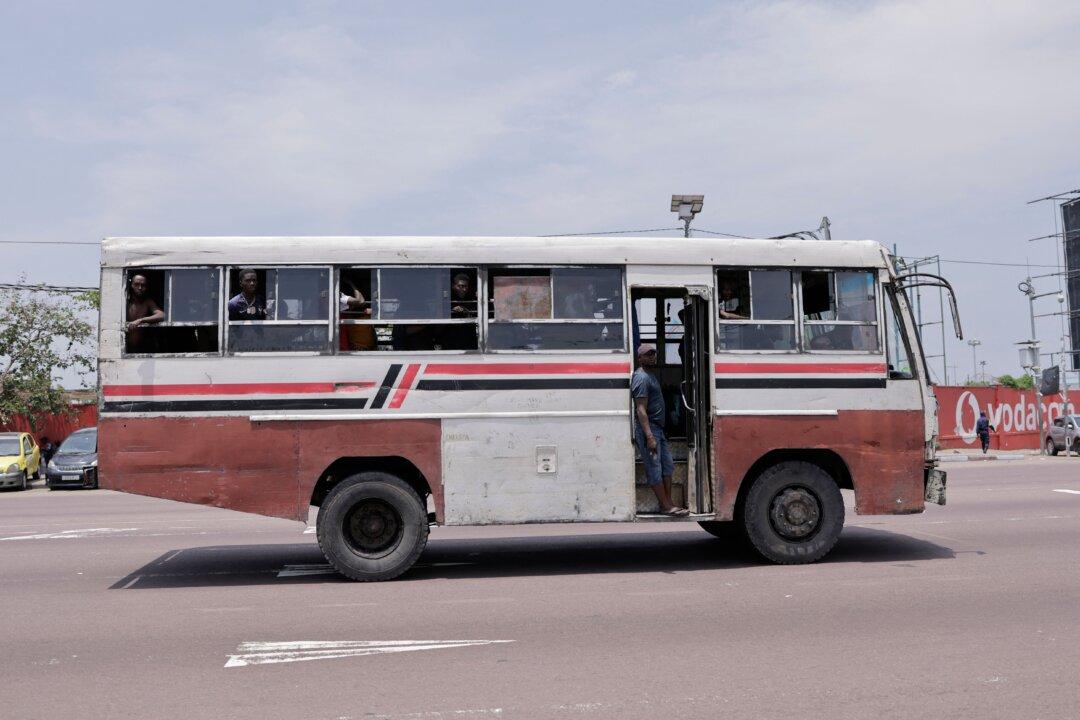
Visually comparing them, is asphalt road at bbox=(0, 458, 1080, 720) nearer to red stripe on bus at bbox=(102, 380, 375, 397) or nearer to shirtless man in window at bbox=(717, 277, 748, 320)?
red stripe on bus at bbox=(102, 380, 375, 397)

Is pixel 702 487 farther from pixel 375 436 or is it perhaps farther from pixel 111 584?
pixel 111 584

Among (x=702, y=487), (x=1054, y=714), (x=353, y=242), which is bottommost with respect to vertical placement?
(x=1054, y=714)

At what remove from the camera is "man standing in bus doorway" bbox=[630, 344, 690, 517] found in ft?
30.7

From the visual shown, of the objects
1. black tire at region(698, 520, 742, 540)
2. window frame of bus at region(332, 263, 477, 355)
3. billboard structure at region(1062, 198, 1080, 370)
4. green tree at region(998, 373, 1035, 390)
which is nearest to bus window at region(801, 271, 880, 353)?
black tire at region(698, 520, 742, 540)

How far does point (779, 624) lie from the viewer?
282 inches

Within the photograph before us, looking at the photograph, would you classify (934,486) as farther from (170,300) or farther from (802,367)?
(170,300)

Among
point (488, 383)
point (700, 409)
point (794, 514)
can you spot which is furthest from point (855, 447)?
point (488, 383)

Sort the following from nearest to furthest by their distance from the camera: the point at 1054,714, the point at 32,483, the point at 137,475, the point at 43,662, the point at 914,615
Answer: the point at 1054,714 → the point at 43,662 → the point at 914,615 → the point at 137,475 → the point at 32,483

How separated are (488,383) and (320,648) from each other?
10.8ft

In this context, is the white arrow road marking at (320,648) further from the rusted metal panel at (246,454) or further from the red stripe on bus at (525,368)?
the red stripe on bus at (525,368)

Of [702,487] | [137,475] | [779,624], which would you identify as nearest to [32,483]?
[137,475]

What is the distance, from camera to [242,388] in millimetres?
9070

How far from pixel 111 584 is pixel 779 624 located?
615cm

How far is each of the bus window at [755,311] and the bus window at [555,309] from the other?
1045mm
